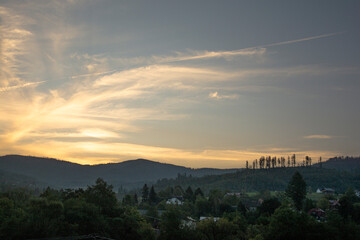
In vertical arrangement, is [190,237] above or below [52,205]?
below

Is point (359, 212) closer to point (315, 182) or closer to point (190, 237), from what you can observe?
point (190, 237)

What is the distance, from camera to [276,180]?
172 meters

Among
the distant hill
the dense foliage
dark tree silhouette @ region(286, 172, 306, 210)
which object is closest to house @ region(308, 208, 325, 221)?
dark tree silhouette @ region(286, 172, 306, 210)

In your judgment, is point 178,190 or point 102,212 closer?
point 102,212

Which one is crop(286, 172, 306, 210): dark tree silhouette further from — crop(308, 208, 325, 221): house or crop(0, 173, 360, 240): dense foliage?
crop(0, 173, 360, 240): dense foliage

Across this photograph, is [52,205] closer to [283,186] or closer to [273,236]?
[273,236]

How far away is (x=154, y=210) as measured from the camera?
78312 millimetres

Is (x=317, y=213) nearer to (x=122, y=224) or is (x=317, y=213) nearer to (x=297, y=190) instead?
(x=297, y=190)

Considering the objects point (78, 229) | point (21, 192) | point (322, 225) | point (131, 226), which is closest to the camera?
point (322, 225)

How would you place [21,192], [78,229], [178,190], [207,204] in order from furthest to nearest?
1. [178,190]
2. [207,204]
3. [21,192]
4. [78,229]

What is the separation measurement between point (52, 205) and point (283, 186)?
5473 inches

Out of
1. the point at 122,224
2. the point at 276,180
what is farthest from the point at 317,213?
the point at 276,180

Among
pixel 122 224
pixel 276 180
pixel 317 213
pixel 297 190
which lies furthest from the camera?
pixel 276 180

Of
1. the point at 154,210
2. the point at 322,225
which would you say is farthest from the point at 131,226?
the point at 154,210
